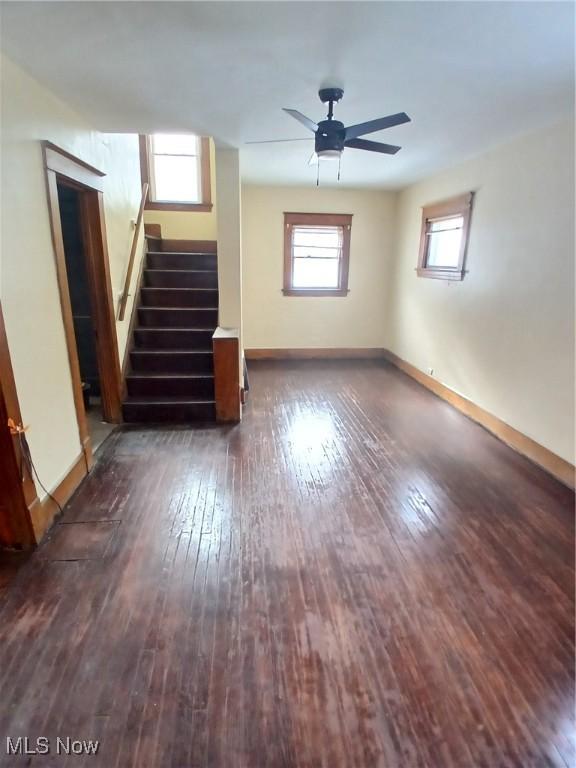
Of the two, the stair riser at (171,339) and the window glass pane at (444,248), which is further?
the window glass pane at (444,248)

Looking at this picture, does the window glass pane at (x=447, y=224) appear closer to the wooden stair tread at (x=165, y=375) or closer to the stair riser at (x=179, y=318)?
the stair riser at (x=179, y=318)

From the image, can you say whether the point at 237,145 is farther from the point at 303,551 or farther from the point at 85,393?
the point at 303,551

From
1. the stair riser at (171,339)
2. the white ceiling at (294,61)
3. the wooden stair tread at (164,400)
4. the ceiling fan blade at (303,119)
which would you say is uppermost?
the white ceiling at (294,61)

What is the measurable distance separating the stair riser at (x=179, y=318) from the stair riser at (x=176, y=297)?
0.21 meters

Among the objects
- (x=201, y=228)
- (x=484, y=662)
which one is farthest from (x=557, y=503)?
(x=201, y=228)

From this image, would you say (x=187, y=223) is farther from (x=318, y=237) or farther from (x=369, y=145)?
(x=369, y=145)

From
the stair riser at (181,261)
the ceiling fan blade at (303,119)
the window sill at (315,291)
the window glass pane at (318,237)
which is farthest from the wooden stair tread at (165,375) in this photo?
the window glass pane at (318,237)

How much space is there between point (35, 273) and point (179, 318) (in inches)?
89.6

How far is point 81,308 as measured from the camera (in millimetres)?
4324

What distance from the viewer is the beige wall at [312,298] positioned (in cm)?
600

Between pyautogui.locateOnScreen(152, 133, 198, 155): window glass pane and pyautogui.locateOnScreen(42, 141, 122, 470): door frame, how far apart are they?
114 inches

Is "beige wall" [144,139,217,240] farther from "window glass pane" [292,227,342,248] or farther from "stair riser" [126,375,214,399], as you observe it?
"stair riser" [126,375,214,399]

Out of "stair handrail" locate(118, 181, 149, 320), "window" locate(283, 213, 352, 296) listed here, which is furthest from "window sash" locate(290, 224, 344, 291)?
"stair handrail" locate(118, 181, 149, 320)

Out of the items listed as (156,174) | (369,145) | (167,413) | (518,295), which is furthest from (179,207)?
(518,295)
